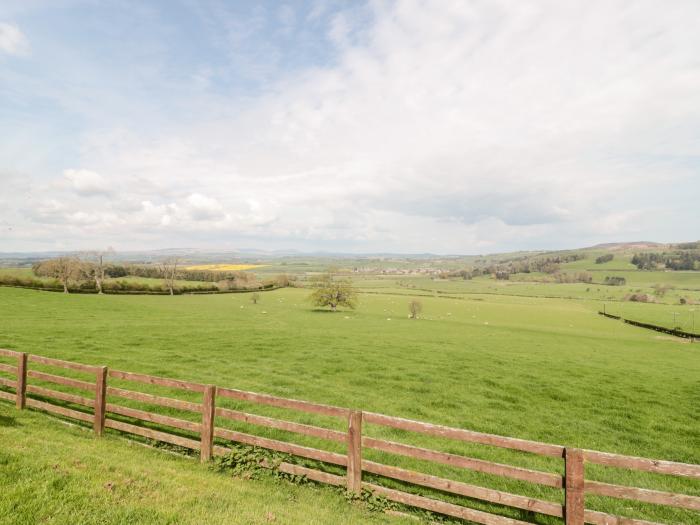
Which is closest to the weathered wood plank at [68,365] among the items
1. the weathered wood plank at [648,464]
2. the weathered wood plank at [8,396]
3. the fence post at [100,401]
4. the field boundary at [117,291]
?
the fence post at [100,401]

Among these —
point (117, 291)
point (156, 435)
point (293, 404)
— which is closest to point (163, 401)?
point (156, 435)

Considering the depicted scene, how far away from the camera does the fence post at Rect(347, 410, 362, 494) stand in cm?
810

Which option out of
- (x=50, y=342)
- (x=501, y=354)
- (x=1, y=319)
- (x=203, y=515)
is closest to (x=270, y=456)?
(x=203, y=515)

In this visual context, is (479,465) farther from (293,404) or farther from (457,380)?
(457,380)

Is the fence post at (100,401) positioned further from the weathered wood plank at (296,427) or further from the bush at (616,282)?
the bush at (616,282)

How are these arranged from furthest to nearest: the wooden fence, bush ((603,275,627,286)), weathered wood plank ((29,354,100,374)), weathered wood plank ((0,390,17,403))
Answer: bush ((603,275,627,286)) < weathered wood plank ((0,390,17,403)) < weathered wood plank ((29,354,100,374)) < the wooden fence

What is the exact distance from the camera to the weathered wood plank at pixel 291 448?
836cm

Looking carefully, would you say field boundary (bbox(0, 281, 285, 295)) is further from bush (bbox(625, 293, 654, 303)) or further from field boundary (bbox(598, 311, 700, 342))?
bush (bbox(625, 293, 654, 303))

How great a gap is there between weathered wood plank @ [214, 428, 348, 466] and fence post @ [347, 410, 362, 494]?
21cm

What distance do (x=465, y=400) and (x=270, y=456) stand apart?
1114 centimetres

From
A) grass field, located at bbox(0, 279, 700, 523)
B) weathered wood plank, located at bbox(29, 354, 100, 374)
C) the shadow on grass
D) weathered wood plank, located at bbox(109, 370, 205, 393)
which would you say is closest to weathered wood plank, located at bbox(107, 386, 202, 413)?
weathered wood plank, located at bbox(109, 370, 205, 393)

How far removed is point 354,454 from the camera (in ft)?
26.8

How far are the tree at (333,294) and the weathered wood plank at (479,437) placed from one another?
217ft

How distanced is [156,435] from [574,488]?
9.75 m
